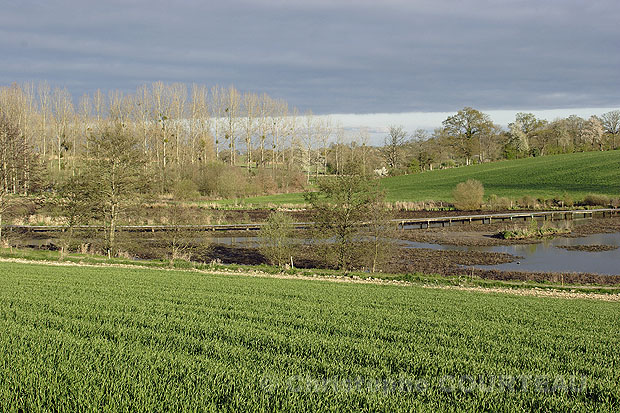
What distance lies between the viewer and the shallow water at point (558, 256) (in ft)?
93.6

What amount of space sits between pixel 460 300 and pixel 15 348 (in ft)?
38.4

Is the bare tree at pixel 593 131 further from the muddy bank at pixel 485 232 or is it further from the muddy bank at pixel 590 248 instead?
the muddy bank at pixel 590 248

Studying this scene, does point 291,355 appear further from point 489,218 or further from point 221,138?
point 221,138

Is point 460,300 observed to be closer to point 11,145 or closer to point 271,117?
point 11,145

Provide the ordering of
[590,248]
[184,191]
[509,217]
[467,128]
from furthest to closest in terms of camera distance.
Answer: [467,128], [184,191], [509,217], [590,248]

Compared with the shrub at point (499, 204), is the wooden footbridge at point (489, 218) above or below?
below

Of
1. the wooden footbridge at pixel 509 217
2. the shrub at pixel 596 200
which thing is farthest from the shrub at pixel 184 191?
the shrub at pixel 596 200

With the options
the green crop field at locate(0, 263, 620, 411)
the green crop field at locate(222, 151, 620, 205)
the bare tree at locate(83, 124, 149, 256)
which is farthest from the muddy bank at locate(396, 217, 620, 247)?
the green crop field at locate(0, 263, 620, 411)

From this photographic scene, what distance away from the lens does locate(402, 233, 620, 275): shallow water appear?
2852 cm

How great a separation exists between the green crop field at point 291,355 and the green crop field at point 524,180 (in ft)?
164

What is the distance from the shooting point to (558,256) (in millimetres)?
32594

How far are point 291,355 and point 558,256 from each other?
3069cm

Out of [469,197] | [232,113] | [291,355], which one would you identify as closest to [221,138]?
[232,113]

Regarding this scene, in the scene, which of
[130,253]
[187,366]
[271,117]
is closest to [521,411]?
[187,366]
